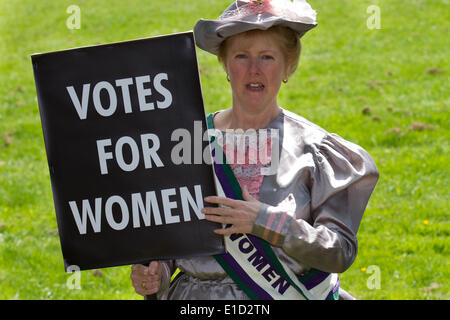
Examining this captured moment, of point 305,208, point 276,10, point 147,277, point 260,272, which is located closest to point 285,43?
point 276,10

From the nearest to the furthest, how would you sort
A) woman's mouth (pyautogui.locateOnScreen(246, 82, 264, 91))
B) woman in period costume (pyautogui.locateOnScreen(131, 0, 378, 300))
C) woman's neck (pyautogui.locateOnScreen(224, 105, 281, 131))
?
woman in period costume (pyautogui.locateOnScreen(131, 0, 378, 300)), woman's mouth (pyautogui.locateOnScreen(246, 82, 264, 91)), woman's neck (pyautogui.locateOnScreen(224, 105, 281, 131))

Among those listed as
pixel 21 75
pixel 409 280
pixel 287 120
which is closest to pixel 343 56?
pixel 21 75

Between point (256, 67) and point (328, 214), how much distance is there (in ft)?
2.13

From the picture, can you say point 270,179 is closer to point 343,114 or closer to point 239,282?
point 239,282

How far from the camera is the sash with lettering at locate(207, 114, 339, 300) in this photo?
9.39 ft

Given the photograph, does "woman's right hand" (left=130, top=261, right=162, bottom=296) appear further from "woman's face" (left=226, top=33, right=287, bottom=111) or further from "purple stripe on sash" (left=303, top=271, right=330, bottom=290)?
"woman's face" (left=226, top=33, right=287, bottom=111)

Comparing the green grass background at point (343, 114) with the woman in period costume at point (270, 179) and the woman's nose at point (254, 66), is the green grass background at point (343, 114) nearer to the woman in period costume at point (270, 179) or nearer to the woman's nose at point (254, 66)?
the woman in period costume at point (270, 179)

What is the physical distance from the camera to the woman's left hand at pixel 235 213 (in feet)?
8.72

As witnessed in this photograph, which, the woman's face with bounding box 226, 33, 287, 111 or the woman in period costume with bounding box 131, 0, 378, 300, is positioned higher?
the woman's face with bounding box 226, 33, 287, 111

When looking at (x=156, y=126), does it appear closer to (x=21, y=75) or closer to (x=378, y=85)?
(x=378, y=85)

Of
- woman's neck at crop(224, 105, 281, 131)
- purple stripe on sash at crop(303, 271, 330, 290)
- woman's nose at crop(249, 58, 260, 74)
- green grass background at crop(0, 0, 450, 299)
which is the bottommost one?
green grass background at crop(0, 0, 450, 299)

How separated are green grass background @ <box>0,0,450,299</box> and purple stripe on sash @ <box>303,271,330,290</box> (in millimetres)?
2974

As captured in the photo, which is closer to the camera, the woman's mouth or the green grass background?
the woman's mouth

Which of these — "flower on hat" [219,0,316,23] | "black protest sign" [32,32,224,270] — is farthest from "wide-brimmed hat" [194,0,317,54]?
"black protest sign" [32,32,224,270]
